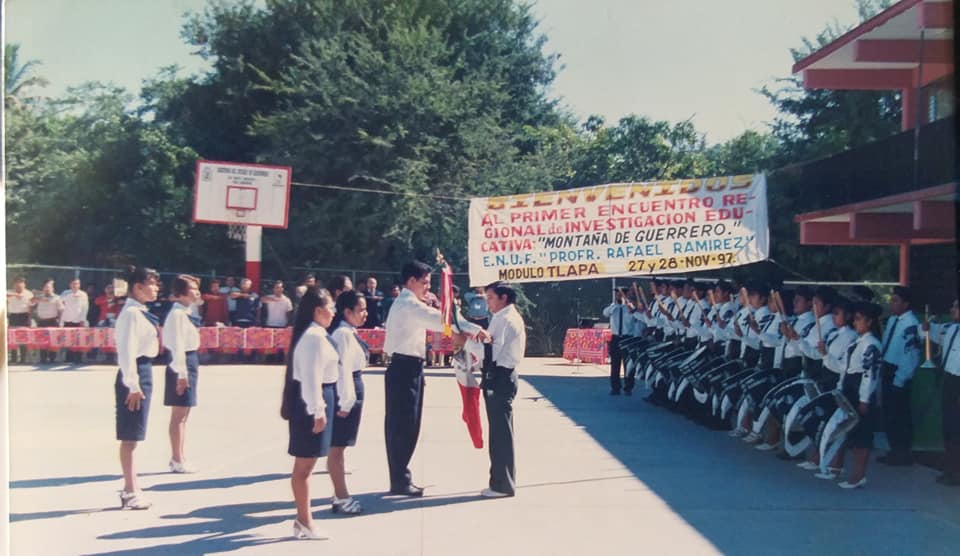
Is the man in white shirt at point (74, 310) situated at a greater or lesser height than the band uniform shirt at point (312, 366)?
greater

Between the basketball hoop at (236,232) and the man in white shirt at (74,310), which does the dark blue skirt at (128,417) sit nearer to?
the man in white shirt at (74,310)

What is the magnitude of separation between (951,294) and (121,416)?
1159 cm

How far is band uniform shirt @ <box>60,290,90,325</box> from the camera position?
1970 centimetres

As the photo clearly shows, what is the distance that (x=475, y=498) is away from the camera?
846 cm

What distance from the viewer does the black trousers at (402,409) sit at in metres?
8.38

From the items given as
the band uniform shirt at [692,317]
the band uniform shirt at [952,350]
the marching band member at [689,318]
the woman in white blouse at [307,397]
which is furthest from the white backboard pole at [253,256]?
the band uniform shirt at [952,350]

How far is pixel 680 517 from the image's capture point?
7.76 m

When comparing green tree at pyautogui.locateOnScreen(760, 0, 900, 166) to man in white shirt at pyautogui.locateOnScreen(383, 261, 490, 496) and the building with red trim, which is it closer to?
the building with red trim

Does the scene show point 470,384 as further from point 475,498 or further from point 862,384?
point 862,384

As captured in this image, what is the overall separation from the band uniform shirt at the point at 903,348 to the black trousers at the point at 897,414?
56 millimetres

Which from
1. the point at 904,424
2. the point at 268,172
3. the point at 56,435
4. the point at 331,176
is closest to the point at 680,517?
the point at 904,424

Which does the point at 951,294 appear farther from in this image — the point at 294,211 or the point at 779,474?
the point at 294,211

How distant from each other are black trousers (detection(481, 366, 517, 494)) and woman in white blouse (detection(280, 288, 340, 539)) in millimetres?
1797

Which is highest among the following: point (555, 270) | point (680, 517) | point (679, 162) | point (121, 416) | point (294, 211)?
point (679, 162)
